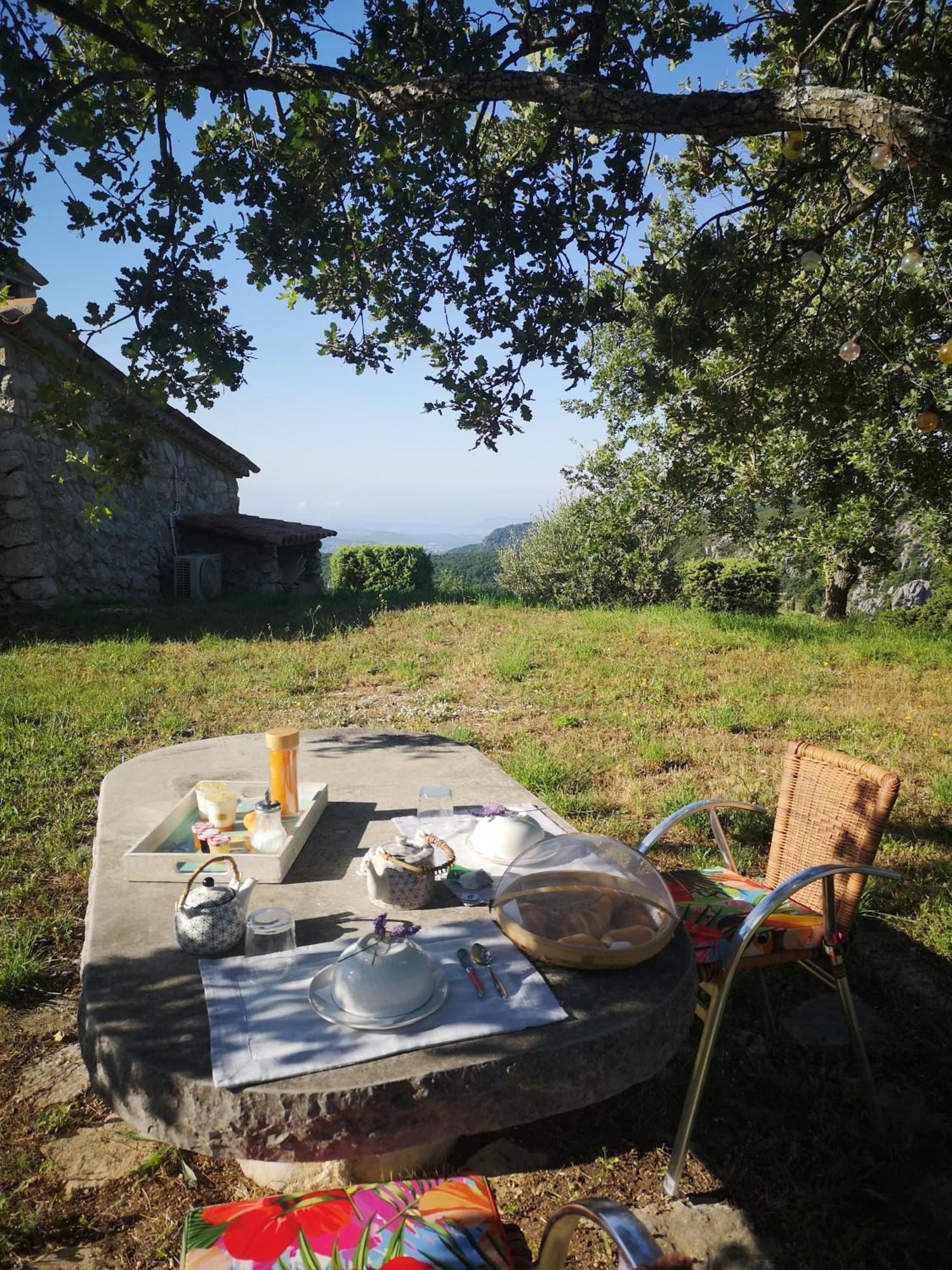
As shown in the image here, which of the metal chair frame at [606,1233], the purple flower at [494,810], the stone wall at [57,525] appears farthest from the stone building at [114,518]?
the metal chair frame at [606,1233]

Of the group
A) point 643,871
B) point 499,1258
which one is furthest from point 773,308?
point 499,1258

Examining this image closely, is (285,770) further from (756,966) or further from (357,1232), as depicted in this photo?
(756,966)

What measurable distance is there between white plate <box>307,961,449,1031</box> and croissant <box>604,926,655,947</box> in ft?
1.27

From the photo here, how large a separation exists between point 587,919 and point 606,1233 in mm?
814

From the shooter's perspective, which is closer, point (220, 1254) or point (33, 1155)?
point (220, 1254)

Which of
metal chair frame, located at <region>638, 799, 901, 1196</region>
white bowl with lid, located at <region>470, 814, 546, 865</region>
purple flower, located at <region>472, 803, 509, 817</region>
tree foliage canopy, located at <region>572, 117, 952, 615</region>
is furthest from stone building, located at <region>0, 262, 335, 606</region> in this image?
metal chair frame, located at <region>638, 799, 901, 1196</region>

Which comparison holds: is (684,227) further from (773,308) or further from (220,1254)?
(220,1254)

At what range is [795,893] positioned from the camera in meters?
2.51

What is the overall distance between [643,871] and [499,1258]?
92 centimetres

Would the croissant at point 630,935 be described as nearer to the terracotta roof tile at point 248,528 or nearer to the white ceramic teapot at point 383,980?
the white ceramic teapot at point 383,980

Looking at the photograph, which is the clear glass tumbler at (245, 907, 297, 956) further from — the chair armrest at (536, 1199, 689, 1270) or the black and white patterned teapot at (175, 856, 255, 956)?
the chair armrest at (536, 1199, 689, 1270)

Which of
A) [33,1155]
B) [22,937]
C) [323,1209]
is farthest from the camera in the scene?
[22,937]

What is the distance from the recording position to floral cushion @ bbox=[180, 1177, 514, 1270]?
1.23m

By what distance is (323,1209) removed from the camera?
4.42ft
